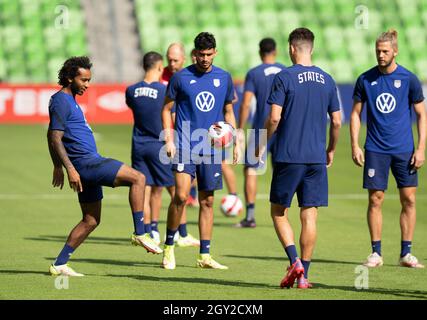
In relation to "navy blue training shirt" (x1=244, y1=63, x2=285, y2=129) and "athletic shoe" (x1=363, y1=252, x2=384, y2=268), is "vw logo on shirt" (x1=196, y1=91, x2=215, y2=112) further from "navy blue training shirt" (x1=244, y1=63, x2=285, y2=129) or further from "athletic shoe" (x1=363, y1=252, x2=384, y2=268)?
"navy blue training shirt" (x1=244, y1=63, x2=285, y2=129)

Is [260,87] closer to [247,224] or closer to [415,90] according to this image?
[247,224]

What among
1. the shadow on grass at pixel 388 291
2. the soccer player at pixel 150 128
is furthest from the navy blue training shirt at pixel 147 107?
the shadow on grass at pixel 388 291

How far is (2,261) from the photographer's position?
1236 cm

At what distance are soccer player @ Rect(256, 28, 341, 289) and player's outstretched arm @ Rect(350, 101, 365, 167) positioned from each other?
124 centimetres

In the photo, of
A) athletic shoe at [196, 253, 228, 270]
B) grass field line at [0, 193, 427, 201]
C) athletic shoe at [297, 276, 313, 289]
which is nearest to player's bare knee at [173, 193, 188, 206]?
athletic shoe at [196, 253, 228, 270]

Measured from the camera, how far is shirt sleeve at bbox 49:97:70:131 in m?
10.9

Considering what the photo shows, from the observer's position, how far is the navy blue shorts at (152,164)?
14.1 metres

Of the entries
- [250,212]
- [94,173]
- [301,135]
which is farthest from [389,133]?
[250,212]

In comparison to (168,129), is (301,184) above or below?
below

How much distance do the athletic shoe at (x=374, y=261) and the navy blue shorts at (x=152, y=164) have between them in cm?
311

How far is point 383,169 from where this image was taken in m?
12.3

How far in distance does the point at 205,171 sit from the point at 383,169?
2.03 m

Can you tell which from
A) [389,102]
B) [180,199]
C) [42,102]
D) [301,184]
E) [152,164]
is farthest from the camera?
[42,102]

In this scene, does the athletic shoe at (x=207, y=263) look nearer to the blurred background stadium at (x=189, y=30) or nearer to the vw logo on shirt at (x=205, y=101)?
the vw logo on shirt at (x=205, y=101)
